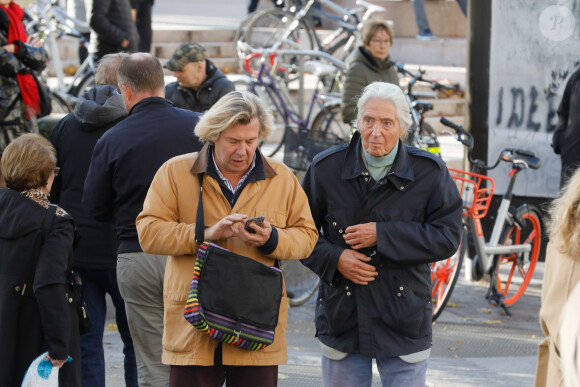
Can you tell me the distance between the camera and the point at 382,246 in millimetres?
4047

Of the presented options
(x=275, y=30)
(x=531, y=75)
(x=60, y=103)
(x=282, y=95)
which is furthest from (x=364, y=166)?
(x=275, y=30)

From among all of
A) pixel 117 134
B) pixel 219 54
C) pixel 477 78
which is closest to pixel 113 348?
pixel 117 134

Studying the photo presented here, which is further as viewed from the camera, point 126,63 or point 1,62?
point 1,62

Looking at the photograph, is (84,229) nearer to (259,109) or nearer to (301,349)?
(259,109)

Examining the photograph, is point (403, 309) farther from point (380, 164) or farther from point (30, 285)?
point (30, 285)

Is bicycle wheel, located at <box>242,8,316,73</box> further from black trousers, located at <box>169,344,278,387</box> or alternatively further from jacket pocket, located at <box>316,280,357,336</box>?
black trousers, located at <box>169,344,278,387</box>

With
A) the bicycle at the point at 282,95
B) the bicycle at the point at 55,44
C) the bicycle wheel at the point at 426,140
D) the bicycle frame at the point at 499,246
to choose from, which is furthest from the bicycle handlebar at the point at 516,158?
the bicycle at the point at 55,44

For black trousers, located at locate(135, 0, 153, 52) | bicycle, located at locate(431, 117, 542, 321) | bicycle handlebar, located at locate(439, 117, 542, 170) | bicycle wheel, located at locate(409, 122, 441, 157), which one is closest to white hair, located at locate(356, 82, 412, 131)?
bicycle wheel, located at locate(409, 122, 441, 157)

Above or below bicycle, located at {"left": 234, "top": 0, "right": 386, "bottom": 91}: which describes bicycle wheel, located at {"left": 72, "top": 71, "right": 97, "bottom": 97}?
below

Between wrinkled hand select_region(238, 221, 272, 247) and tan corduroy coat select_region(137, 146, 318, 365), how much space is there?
0.31 ft

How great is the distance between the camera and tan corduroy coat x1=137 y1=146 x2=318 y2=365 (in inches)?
153

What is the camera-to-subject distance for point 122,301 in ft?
16.9

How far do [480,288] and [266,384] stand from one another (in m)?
4.84

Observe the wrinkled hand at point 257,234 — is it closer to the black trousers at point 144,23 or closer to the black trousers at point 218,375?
the black trousers at point 218,375
